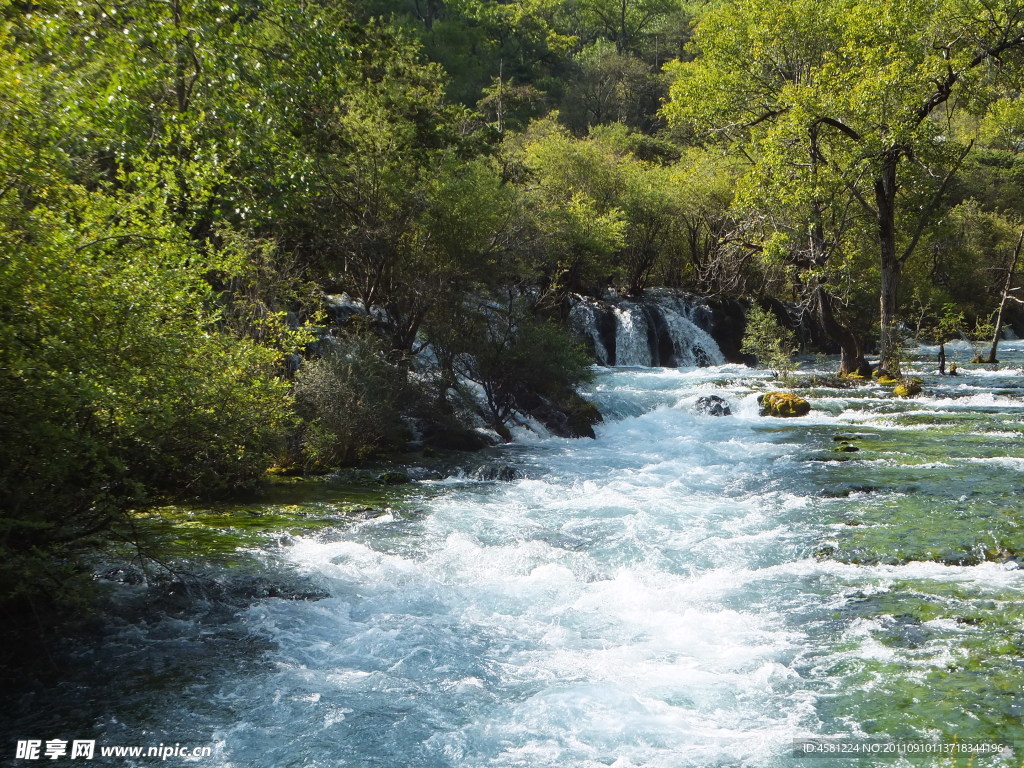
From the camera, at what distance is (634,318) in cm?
3312

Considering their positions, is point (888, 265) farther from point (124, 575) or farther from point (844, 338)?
point (124, 575)

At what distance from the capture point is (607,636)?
27.7ft

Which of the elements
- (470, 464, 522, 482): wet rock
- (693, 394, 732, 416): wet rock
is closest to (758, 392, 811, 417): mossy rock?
(693, 394, 732, 416): wet rock

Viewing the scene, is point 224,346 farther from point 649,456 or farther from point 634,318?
point 634,318

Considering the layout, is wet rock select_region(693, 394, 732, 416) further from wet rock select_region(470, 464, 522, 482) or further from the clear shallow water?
wet rock select_region(470, 464, 522, 482)

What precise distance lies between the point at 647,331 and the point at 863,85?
1322 centimetres

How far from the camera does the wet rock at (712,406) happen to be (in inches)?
878

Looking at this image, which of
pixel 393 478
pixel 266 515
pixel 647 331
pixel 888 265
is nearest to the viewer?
pixel 266 515

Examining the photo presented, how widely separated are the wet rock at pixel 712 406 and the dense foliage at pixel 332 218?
173 inches

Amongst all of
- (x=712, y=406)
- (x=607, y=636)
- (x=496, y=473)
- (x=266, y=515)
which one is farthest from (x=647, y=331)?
(x=607, y=636)

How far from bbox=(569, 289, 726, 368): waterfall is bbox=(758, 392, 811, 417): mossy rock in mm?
10215

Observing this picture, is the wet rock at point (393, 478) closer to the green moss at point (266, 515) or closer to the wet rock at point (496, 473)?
the green moss at point (266, 515)

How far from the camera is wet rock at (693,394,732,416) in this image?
22.3 metres

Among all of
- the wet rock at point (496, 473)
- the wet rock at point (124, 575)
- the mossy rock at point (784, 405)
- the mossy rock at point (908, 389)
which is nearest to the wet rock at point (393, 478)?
the wet rock at point (496, 473)
